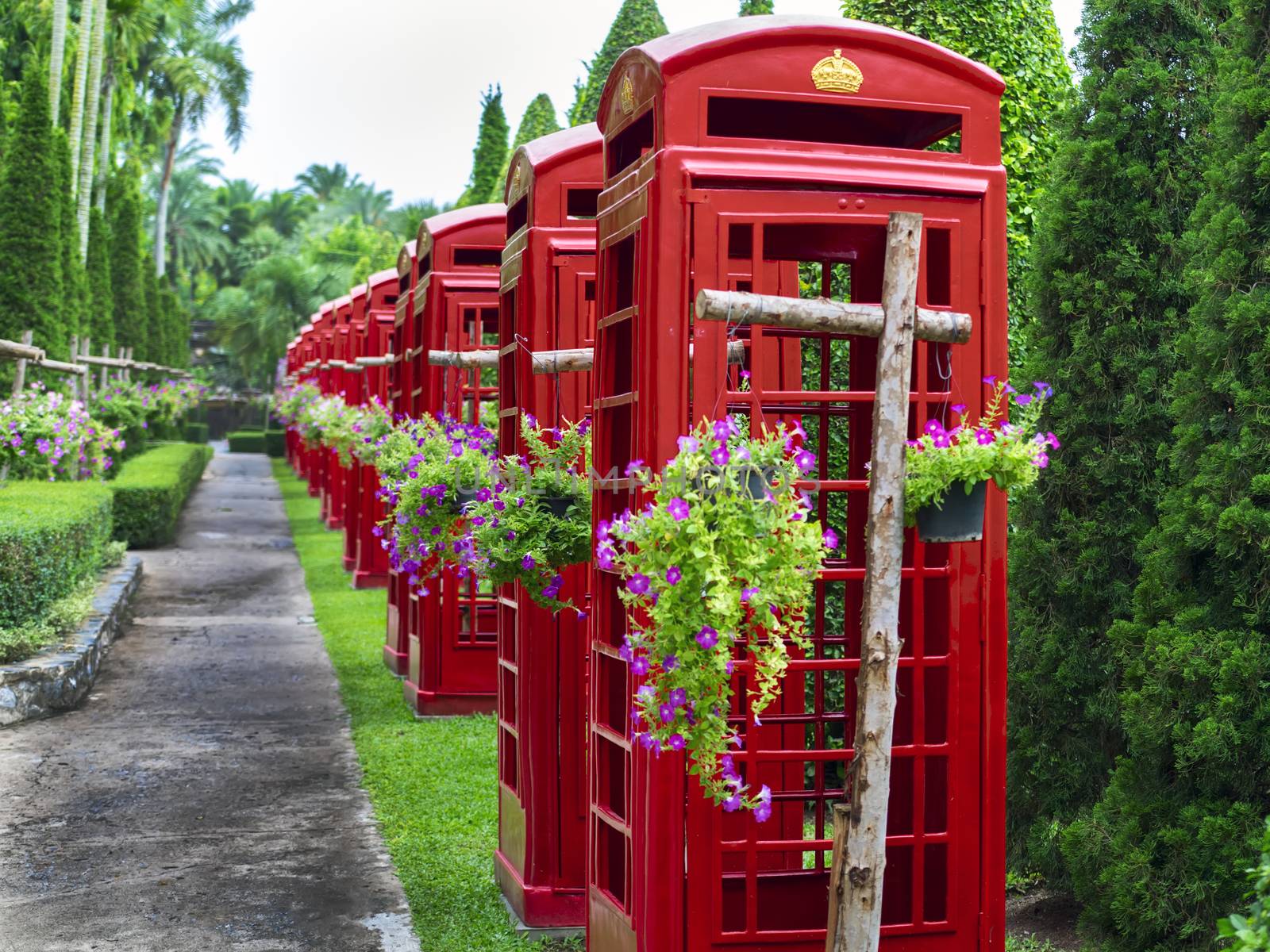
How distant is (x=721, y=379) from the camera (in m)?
4.27

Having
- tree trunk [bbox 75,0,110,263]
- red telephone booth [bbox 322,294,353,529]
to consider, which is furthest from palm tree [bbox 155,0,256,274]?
red telephone booth [bbox 322,294,353,529]

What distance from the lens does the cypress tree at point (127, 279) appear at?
33312 millimetres

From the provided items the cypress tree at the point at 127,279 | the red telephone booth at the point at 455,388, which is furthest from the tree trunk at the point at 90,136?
the red telephone booth at the point at 455,388

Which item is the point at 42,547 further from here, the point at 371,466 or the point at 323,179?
the point at 323,179

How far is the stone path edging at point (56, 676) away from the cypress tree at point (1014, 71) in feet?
23.0

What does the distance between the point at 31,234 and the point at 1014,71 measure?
47.2ft

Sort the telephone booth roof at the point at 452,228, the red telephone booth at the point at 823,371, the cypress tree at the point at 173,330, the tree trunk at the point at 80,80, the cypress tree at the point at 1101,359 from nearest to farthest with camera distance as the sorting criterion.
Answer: the red telephone booth at the point at 823,371 → the cypress tree at the point at 1101,359 → the telephone booth roof at the point at 452,228 → the tree trunk at the point at 80,80 → the cypress tree at the point at 173,330

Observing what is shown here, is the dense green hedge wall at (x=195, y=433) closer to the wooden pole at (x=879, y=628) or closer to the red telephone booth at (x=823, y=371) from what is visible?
the red telephone booth at (x=823, y=371)

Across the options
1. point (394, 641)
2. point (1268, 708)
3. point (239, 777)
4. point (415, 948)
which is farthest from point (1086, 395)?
point (394, 641)

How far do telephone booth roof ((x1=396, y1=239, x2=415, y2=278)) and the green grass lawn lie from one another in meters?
3.38

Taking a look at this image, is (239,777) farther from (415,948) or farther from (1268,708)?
(1268,708)

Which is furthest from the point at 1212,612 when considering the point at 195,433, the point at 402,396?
the point at 195,433

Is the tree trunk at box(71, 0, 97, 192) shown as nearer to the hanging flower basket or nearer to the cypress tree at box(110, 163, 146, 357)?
the cypress tree at box(110, 163, 146, 357)

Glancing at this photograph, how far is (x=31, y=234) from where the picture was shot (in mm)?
18656
